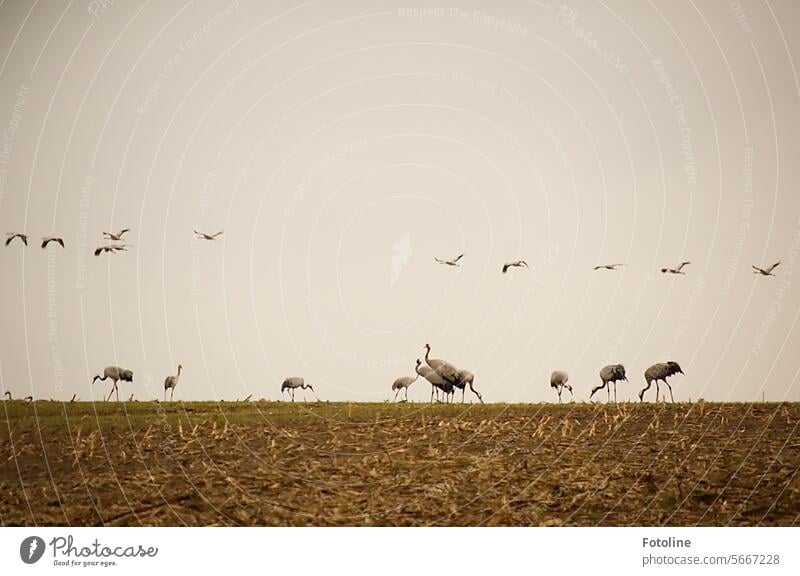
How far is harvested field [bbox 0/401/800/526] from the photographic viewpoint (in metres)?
21.4

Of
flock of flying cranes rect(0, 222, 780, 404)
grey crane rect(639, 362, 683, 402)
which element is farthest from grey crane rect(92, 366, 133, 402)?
grey crane rect(639, 362, 683, 402)

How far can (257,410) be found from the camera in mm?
29469
